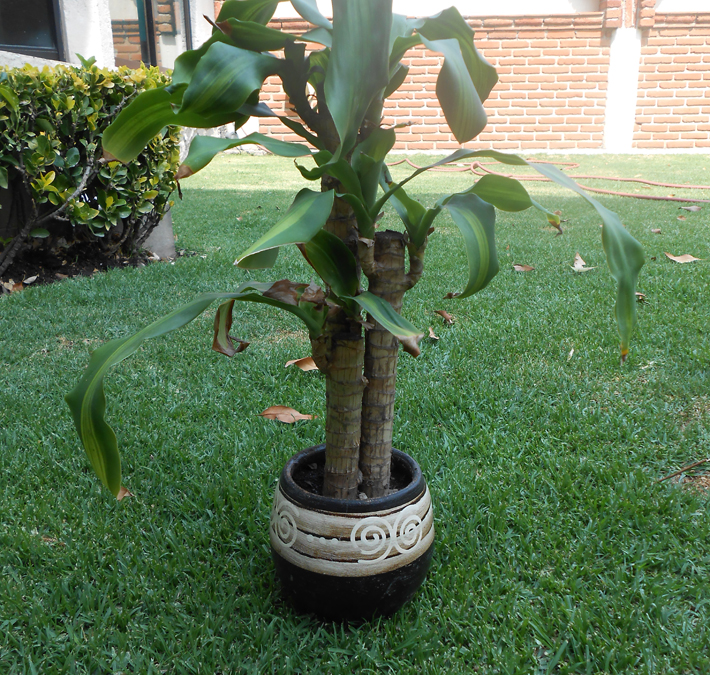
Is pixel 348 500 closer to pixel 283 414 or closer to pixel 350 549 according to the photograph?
pixel 350 549

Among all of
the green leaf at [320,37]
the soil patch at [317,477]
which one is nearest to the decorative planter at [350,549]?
the soil patch at [317,477]

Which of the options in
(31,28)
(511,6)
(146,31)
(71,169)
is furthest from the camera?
(511,6)

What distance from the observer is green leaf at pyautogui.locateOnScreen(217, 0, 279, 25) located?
90 cm

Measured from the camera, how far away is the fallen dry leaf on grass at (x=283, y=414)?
1896 millimetres

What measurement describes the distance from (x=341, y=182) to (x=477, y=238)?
0.22 m

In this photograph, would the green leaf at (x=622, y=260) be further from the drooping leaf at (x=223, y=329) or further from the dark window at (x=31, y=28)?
the dark window at (x=31, y=28)

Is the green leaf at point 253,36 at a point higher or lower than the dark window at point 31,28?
lower

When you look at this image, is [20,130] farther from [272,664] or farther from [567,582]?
[567,582]

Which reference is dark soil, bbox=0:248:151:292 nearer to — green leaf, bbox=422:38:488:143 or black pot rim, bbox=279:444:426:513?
black pot rim, bbox=279:444:426:513

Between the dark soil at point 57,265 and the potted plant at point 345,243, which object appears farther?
the dark soil at point 57,265

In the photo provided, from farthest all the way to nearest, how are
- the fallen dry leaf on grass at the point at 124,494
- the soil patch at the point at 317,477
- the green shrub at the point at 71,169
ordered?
the green shrub at the point at 71,169 < the fallen dry leaf on grass at the point at 124,494 < the soil patch at the point at 317,477

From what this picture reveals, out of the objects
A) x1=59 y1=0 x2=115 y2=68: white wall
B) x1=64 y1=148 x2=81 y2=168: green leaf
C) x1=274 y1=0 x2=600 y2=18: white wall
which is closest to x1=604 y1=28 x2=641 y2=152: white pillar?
x1=274 y1=0 x2=600 y2=18: white wall

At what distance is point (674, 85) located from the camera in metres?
9.23

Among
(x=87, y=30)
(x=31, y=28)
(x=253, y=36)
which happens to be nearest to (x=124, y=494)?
(x=253, y=36)
